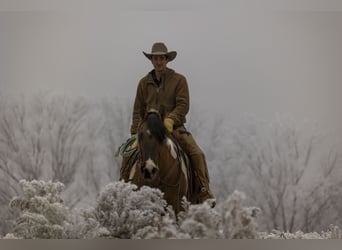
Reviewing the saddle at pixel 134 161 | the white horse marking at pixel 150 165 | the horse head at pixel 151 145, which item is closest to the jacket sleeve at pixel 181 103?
the saddle at pixel 134 161

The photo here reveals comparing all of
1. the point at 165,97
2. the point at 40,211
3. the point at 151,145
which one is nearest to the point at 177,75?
the point at 165,97

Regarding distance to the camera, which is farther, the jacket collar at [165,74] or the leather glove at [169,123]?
the jacket collar at [165,74]

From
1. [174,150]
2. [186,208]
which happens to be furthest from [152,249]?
[174,150]

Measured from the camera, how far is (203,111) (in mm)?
5293

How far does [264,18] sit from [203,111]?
901 millimetres

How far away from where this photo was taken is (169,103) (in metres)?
5.19

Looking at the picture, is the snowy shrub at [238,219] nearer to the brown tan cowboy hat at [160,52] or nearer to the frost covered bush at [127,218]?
the frost covered bush at [127,218]

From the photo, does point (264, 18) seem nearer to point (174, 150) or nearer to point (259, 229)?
point (174, 150)

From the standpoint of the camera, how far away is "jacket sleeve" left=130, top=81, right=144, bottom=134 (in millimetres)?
5219

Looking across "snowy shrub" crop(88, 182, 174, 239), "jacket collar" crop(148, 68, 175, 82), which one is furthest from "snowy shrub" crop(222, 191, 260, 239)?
"jacket collar" crop(148, 68, 175, 82)

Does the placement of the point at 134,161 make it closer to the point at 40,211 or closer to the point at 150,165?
the point at 150,165

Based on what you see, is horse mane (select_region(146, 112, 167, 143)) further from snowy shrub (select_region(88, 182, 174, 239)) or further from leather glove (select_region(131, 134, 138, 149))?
snowy shrub (select_region(88, 182, 174, 239))

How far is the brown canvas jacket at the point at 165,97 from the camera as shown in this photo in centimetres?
517

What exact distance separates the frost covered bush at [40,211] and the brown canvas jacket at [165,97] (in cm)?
80
